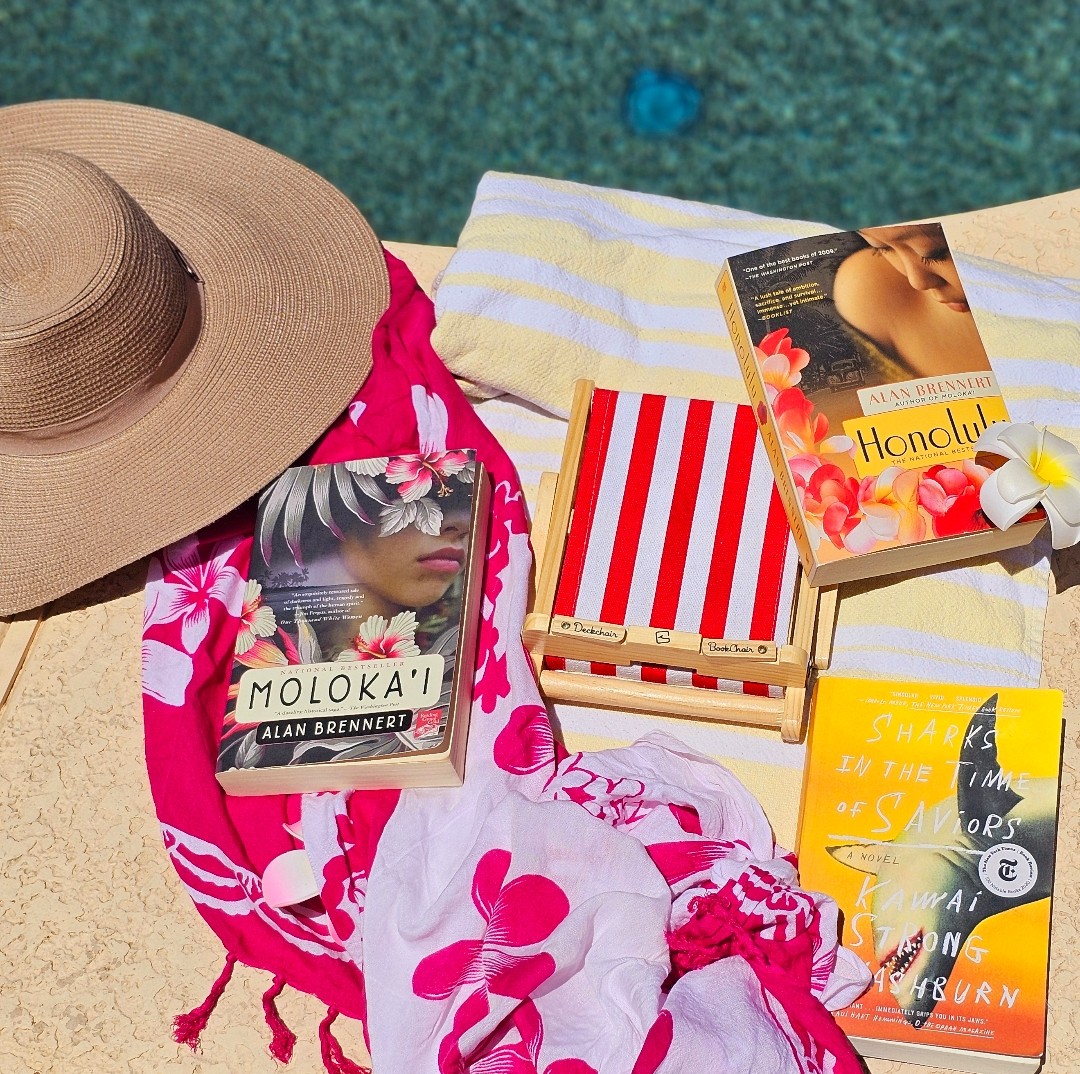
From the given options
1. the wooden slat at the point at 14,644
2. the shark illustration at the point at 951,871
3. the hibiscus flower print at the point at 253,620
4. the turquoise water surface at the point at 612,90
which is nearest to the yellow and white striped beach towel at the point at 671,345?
the shark illustration at the point at 951,871

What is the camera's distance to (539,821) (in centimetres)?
150

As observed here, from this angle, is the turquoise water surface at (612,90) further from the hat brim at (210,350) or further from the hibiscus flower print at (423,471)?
the hibiscus flower print at (423,471)

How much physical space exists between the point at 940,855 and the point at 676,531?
586 mm

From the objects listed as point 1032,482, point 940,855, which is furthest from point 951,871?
point 1032,482

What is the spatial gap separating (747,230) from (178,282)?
104 centimetres

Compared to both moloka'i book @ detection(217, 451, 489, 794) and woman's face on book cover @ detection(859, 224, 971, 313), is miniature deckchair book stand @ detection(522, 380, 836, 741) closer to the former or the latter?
moloka'i book @ detection(217, 451, 489, 794)

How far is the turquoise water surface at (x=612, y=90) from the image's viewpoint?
2963 millimetres

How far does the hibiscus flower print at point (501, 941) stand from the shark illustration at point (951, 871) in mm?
434

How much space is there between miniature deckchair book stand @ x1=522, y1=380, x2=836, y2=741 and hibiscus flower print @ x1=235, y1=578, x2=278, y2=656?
0.38 m

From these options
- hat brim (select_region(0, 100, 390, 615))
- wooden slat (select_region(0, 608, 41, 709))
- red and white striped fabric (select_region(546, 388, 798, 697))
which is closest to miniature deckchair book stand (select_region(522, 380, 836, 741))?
red and white striped fabric (select_region(546, 388, 798, 697))

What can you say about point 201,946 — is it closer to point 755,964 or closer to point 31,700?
point 31,700

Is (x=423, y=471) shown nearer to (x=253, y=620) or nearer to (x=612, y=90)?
(x=253, y=620)

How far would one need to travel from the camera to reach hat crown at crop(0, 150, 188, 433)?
159cm

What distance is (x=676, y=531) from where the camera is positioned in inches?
67.1
